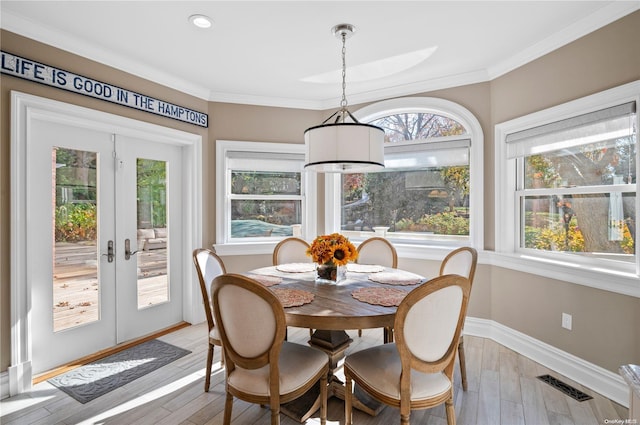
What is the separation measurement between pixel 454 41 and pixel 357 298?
2.29 m

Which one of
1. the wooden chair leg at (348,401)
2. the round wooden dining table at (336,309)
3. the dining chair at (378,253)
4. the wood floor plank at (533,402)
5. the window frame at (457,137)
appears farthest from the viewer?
the window frame at (457,137)

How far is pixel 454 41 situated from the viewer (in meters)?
2.80

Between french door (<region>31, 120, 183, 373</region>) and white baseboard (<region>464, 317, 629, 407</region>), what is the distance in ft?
11.1

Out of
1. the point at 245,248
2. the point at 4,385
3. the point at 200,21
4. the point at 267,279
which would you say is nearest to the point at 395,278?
the point at 267,279

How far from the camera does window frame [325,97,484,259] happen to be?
350 cm

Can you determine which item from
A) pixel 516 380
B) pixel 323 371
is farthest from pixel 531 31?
pixel 323 371

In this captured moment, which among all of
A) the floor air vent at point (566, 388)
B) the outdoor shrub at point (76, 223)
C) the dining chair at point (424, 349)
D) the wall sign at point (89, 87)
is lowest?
the floor air vent at point (566, 388)

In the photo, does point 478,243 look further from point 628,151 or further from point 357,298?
point 357,298

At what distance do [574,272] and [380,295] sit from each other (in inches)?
64.6

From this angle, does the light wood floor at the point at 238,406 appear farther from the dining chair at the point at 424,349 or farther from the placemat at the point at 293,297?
the placemat at the point at 293,297

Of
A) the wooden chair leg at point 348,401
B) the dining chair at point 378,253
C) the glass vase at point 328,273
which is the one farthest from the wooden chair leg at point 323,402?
the dining chair at point 378,253

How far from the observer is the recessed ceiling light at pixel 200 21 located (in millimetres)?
2434

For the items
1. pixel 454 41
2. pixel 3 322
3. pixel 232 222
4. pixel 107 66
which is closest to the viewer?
pixel 3 322

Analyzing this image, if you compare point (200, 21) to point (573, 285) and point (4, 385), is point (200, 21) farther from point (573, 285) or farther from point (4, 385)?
point (573, 285)
